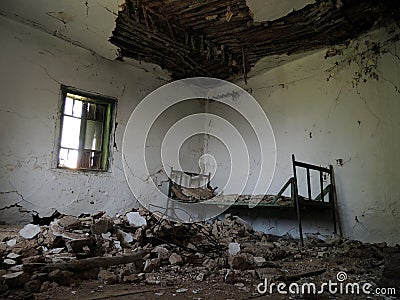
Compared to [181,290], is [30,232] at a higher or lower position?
higher

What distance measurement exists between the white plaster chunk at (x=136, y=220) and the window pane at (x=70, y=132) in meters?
1.62

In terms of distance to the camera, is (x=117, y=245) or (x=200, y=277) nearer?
(x=200, y=277)

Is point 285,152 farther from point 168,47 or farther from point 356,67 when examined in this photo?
point 168,47

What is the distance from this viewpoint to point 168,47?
177 inches

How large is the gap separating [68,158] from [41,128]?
0.54 metres

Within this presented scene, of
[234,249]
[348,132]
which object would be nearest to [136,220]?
[234,249]

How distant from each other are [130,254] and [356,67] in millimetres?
3538

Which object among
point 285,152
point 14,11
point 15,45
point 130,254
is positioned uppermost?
point 14,11

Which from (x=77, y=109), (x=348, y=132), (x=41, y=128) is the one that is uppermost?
(x=77, y=109)

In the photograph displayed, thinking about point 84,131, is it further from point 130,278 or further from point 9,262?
point 130,278

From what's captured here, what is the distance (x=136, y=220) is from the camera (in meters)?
3.29

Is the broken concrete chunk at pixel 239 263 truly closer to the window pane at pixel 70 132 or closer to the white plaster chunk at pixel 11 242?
the white plaster chunk at pixel 11 242

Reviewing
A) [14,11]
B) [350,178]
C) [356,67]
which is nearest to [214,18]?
[356,67]

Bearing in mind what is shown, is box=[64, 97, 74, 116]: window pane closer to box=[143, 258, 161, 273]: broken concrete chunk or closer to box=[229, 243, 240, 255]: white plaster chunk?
box=[143, 258, 161, 273]: broken concrete chunk
